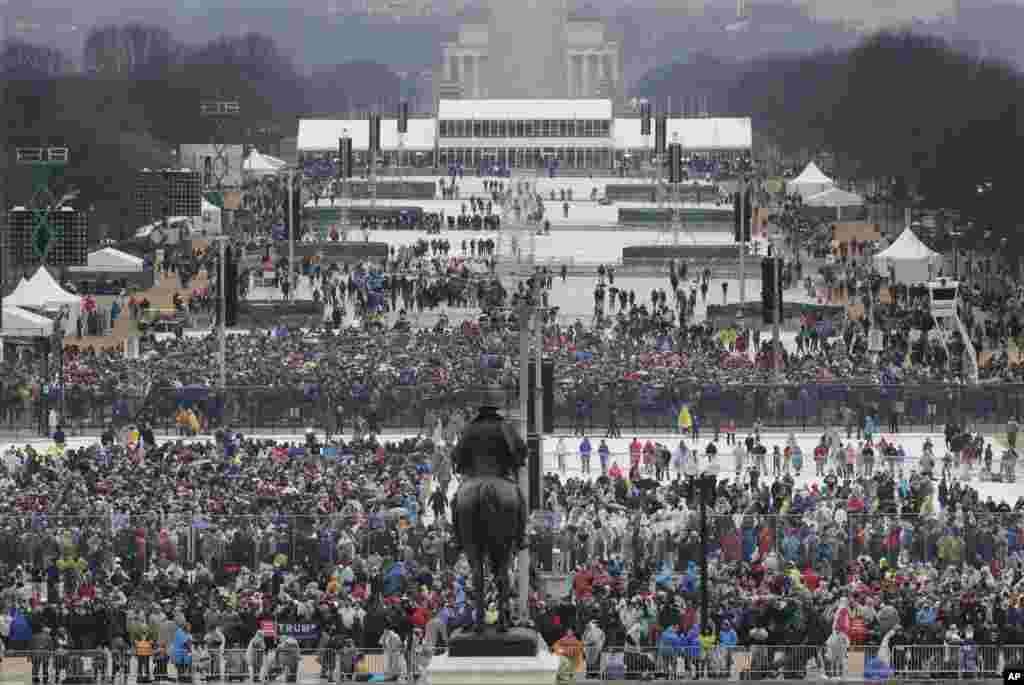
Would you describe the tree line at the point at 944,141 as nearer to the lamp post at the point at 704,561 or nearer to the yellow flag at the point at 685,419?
the yellow flag at the point at 685,419

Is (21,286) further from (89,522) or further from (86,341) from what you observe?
(89,522)

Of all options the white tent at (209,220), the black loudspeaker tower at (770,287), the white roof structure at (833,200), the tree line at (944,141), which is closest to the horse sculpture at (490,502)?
the black loudspeaker tower at (770,287)

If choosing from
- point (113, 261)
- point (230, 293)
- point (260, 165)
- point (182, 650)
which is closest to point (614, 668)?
point (182, 650)

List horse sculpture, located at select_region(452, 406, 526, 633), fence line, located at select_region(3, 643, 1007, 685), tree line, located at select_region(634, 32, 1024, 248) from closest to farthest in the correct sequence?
1. horse sculpture, located at select_region(452, 406, 526, 633)
2. fence line, located at select_region(3, 643, 1007, 685)
3. tree line, located at select_region(634, 32, 1024, 248)

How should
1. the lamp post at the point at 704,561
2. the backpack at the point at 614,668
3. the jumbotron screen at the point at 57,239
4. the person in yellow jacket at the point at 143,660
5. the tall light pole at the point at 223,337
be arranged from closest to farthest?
the backpack at the point at 614,668 → the person in yellow jacket at the point at 143,660 → the lamp post at the point at 704,561 → the tall light pole at the point at 223,337 → the jumbotron screen at the point at 57,239

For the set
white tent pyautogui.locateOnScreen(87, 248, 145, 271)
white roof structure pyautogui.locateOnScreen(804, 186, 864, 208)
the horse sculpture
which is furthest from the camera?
white roof structure pyautogui.locateOnScreen(804, 186, 864, 208)

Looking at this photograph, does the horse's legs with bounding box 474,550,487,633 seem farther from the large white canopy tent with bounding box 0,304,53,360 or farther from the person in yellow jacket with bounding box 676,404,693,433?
the large white canopy tent with bounding box 0,304,53,360

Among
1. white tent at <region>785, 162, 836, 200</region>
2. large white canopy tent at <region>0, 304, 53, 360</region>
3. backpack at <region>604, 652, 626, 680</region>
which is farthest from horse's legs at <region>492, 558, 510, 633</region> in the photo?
white tent at <region>785, 162, 836, 200</region>
